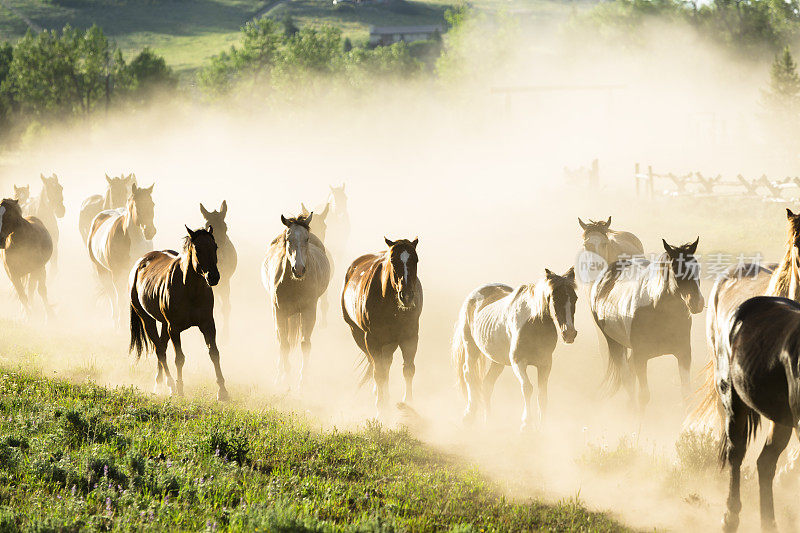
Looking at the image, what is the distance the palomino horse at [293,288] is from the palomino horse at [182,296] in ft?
4.66

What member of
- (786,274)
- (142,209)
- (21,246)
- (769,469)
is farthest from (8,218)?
(769,469)

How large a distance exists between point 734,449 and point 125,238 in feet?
41.1

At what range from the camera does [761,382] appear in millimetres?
6211

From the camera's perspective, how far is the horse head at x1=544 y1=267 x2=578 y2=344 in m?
8.66

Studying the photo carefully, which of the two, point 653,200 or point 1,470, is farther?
point 653,200

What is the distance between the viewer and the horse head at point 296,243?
10.8 meters

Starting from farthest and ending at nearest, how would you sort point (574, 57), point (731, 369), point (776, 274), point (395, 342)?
point (574, 57) → point (395, 342) → point (776, 274) → point (731, 369)

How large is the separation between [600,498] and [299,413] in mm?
4385

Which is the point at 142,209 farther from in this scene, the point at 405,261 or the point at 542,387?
the point at 542,387

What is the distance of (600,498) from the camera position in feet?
24.8

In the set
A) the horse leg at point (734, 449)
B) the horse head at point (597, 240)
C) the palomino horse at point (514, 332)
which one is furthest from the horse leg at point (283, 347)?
the horse leg at point (734, 449)

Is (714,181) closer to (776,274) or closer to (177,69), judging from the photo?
(776,274)

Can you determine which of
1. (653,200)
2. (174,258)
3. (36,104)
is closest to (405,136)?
(36,104)

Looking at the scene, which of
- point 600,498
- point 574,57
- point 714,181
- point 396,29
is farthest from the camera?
point 396,29
